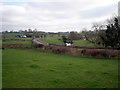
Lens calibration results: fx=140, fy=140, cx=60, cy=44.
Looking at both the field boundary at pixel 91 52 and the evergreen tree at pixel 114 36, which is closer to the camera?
the field boundary at pixel 91 52

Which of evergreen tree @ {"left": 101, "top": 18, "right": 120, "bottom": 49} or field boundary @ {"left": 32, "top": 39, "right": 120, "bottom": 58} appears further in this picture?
evergreen tree @ {"left": 101, "top": 18, "right": 120, "bottom": 49}

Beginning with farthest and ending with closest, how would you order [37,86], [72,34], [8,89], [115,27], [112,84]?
[72,34]
[115,27]
[112,84]
[37,86]
[8,89]

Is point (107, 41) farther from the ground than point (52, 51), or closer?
farther from the ground

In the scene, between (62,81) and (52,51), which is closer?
(62,81)

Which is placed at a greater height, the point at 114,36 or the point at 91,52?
the point at 114,36

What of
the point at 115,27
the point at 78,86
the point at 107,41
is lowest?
the point at 78,86

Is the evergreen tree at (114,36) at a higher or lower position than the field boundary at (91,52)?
higher

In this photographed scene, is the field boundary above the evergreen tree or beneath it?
beneath

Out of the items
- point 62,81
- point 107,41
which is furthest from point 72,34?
point 62,81

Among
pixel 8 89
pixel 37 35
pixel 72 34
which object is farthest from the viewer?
pixel 37 35

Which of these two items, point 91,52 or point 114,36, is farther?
point 114,36

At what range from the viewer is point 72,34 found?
2672 inches

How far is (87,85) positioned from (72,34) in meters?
58.6

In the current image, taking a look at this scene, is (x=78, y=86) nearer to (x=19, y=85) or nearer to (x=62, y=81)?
(x=62, y=81)
